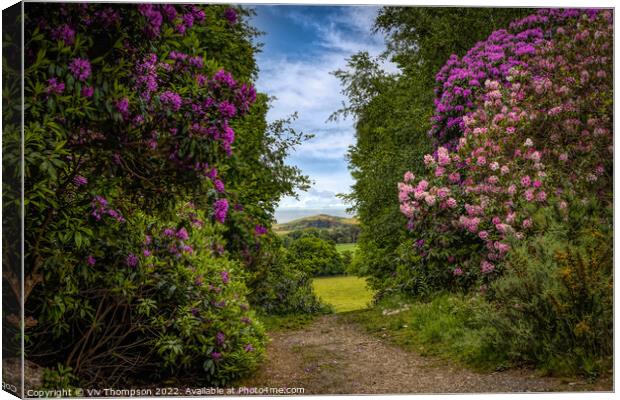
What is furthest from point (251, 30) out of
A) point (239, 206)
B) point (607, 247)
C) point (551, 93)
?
point (607, 247)

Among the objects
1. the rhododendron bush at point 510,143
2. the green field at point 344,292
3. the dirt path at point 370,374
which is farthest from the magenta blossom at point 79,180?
the rhododendron bush at point 510,143

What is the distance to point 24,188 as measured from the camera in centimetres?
392

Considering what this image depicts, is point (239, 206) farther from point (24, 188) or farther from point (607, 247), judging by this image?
point (607, 247)

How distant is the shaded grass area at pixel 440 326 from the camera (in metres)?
5.29

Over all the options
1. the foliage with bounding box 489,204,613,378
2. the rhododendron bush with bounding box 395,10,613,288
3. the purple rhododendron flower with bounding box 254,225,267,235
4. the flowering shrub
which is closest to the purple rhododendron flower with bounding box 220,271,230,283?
the flowering shrub

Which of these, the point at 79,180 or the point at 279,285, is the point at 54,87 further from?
the point at 279,285

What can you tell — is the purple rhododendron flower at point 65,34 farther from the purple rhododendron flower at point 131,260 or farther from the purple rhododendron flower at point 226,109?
the purple rhododendron flower at point 131,260

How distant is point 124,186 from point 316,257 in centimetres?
225

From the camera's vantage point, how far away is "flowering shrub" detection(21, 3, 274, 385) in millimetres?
3893

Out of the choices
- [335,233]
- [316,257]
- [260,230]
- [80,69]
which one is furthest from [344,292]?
[80,69]

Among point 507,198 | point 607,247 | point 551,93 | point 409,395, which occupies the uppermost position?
point 551,93

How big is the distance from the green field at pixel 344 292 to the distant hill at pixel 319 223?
0.61 m

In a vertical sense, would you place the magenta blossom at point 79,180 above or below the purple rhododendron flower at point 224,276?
above

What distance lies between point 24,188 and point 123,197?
74 cm
